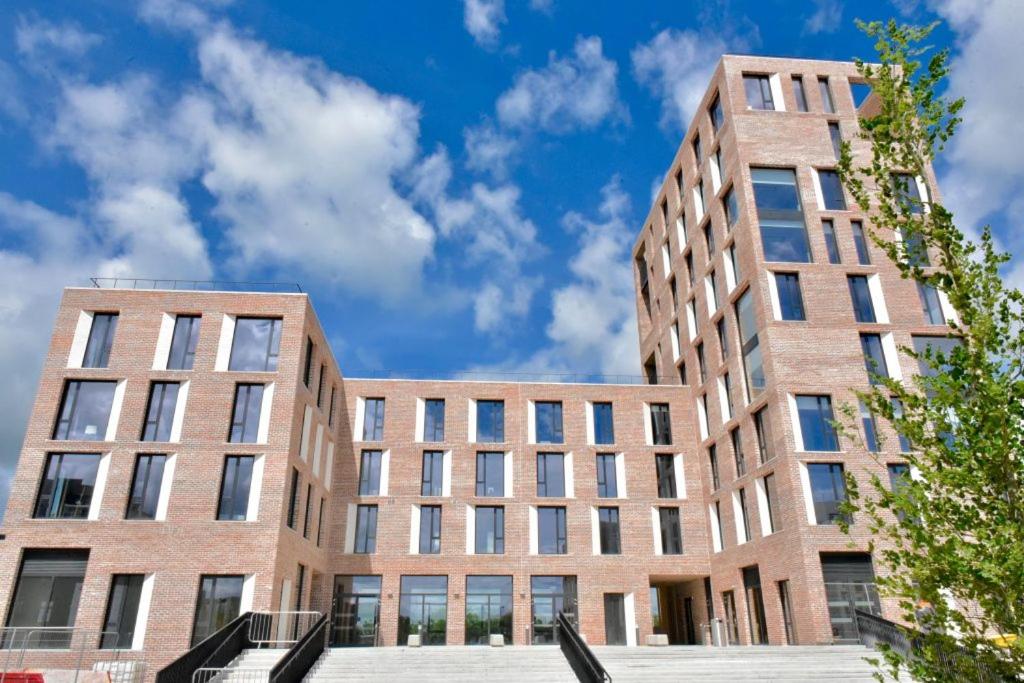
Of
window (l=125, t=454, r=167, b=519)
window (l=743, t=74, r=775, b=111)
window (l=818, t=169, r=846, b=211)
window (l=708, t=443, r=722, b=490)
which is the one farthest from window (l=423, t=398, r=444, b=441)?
window (l=743, t=74, r=775, b=111)

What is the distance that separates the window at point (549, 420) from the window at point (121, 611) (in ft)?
55.7

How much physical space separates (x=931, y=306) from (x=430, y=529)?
21432mm

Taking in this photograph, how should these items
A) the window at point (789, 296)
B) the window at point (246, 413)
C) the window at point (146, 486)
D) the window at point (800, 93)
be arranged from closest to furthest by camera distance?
the window at point (146, 486) < the window at point (246, 413) < the window at point (789, 296) < the window at point (800, 93)

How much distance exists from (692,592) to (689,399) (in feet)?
27.8

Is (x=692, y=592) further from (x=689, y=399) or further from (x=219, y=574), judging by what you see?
(x=219, y=574)

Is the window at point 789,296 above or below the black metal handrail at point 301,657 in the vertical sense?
above

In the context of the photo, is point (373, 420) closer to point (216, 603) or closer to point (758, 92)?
point (216, 603)

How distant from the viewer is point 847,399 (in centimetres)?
2473

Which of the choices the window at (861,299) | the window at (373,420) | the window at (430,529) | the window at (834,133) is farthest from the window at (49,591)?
the window at (834,133)

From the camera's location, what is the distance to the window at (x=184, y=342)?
24.0 m

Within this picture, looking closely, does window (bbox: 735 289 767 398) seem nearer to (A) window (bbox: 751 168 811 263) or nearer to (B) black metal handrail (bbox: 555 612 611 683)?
(A) window (bbox: 751 168 811 263)

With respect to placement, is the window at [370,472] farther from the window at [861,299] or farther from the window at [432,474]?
the window at [861,299]

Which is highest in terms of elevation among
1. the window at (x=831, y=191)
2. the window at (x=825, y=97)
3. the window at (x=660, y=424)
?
the window at (x=825, y=97)

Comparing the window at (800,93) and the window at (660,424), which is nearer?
the window at (800,93)
